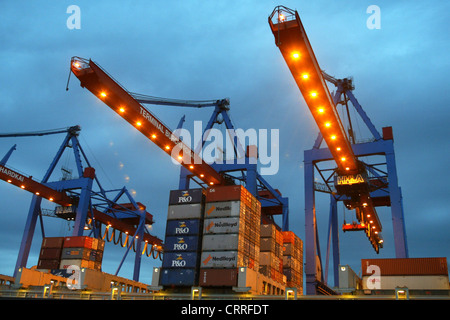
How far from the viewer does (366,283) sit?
26.1 m

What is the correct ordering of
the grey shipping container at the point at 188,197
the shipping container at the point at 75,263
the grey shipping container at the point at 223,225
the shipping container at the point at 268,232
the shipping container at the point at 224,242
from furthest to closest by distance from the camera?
the shipping container at the point at 75,263, the shipping container at the point at 268,232, the grey shipping container at the point at 188,197, the grey shipping container at the point at 223,225, the shipping container at the point at 224,242

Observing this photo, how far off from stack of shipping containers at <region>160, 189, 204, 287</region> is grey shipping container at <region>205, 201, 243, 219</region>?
754mm

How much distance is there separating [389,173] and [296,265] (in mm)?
14335

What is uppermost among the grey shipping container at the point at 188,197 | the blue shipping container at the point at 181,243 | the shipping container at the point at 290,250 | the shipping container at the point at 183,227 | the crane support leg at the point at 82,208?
the crane support leg at the point at 82,208

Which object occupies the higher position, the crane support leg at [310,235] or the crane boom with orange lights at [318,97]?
the crane boom with orange lights at [318,97]

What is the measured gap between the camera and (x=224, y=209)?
3112cm

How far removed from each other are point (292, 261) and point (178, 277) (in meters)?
18.1

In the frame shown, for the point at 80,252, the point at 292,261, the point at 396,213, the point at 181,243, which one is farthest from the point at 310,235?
the point at 80,252

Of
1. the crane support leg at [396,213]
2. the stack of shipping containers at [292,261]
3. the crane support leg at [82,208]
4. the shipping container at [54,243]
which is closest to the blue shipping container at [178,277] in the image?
the stack of shipping containers at [292,261]

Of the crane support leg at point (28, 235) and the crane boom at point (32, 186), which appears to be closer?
the crane boom at point (32, 186)

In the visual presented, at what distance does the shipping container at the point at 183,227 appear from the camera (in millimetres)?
31047

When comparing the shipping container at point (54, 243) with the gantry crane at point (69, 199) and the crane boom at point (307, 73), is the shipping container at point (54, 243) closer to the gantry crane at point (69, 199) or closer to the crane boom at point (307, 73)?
the gantry crane at point (69, 199)

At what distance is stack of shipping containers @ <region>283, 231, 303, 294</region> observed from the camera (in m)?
43.0

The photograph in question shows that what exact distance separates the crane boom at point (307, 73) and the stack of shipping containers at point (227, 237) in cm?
850
